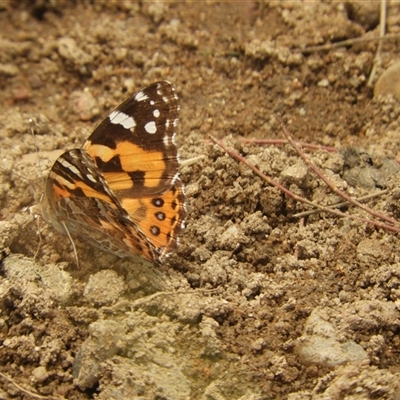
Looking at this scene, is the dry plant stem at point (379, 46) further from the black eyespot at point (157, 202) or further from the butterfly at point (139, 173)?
the black eyespot at point (157, 202)

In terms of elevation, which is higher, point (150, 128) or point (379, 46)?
point (379, 46)

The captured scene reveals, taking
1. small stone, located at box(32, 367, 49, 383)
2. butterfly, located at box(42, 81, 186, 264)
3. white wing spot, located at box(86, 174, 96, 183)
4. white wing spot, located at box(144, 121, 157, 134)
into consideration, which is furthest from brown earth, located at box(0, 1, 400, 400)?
white wing spot, located at box(86, 174, 96, 183)

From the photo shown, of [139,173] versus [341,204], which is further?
[341,204]

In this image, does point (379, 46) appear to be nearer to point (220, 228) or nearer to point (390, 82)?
point (390, 82)

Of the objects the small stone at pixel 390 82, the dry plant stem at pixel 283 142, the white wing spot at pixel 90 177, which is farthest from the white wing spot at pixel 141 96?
the small stone at pixel 390 82

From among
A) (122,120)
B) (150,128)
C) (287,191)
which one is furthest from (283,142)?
(122,120)

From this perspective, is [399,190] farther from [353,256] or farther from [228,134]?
[228,134]

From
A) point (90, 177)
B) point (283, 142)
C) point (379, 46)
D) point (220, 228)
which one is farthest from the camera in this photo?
point (379, 46)
